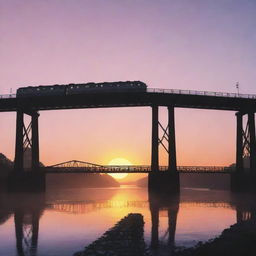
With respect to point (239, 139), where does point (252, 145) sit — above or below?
below

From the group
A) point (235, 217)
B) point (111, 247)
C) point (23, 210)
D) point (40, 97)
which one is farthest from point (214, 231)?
point (40, 97)

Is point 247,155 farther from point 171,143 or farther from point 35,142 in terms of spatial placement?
point 35,142

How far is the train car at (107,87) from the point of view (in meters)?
70.1

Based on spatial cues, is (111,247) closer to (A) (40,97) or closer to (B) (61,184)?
(A) (40,97)

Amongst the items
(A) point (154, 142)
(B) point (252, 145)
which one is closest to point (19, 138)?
(A) point (154, 142)

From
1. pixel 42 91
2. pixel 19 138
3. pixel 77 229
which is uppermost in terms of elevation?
pixel 42 91

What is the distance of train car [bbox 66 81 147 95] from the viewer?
230 ft

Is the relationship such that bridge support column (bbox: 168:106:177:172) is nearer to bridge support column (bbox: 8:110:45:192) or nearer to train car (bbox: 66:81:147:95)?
train car (bbox: 66:81:147:95)

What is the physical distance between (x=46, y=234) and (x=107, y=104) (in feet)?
140

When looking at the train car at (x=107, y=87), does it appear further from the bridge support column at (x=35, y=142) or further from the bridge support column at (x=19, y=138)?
the bridge support column at (x=35, y=142)

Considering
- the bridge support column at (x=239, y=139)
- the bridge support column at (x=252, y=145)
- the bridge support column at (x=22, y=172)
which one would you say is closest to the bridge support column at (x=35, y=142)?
the bridge support column at (x=22, y=172)

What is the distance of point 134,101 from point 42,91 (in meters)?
16.1

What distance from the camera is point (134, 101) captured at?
7250cm

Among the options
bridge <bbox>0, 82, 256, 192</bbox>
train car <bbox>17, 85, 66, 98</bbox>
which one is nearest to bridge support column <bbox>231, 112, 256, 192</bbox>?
bridge <bbox>0, 82, 256, 192</bbox>
